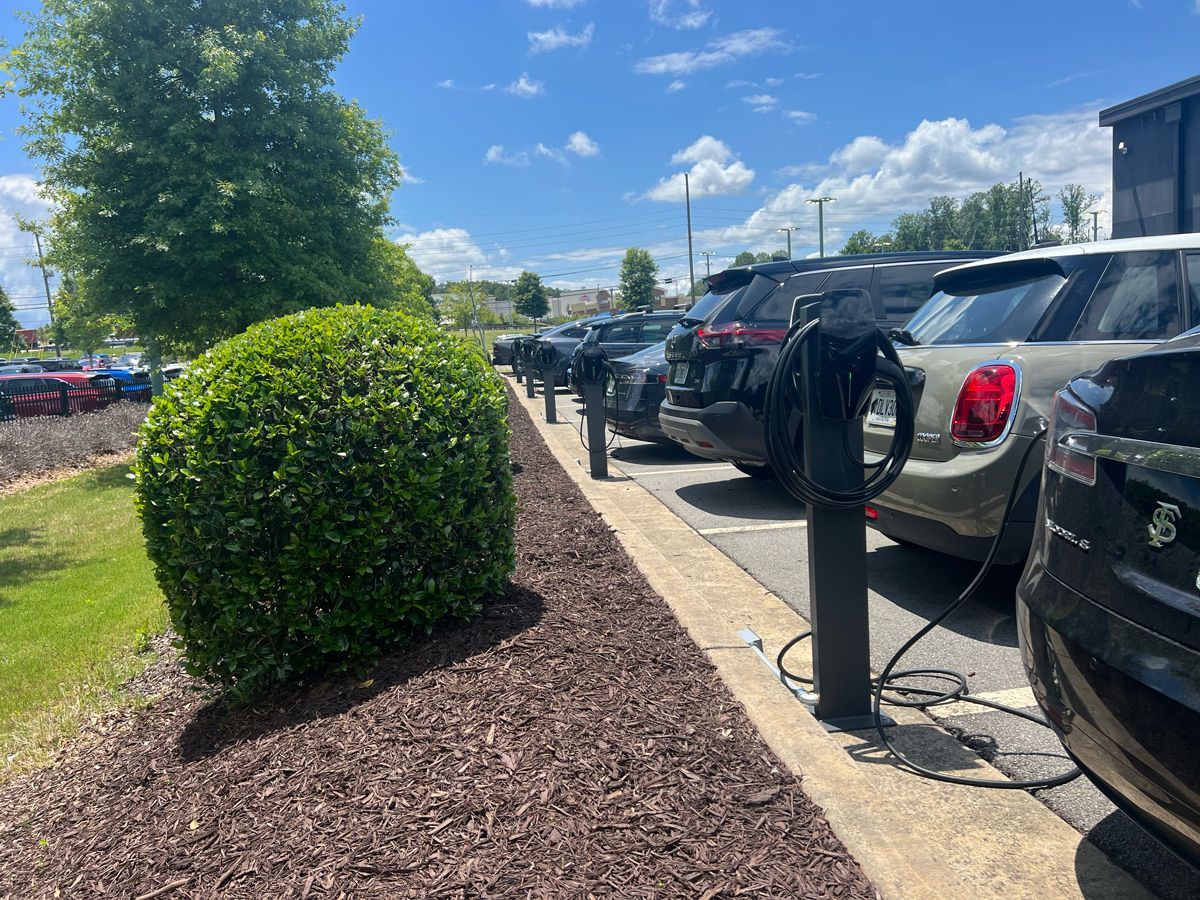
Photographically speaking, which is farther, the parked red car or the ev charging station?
the parked red car

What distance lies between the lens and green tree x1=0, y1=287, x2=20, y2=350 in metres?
75.0

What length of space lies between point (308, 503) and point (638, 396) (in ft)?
22.2

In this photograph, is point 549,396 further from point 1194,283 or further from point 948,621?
point 1194,283

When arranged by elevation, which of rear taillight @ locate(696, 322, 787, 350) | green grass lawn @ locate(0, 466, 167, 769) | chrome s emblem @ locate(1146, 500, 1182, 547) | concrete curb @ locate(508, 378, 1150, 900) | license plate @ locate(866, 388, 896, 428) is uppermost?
rear taillight @ locate(696, 322, 787, 350)

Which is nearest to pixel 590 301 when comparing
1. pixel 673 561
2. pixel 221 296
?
pixel 221 296

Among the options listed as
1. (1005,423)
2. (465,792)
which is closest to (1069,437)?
(465,792)

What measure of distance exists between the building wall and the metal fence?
2067 centimetres

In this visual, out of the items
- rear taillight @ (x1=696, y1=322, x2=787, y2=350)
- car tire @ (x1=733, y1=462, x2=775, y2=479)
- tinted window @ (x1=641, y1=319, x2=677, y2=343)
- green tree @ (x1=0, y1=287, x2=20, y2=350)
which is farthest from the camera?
green tree @ (x1=0, y1=287, x2=20, y2=350)

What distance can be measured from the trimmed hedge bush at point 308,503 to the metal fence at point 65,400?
1765 cm

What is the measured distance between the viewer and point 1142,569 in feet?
5.59

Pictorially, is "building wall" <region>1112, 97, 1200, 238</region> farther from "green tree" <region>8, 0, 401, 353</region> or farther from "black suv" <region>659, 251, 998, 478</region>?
"green tree" <region>8, 0, 401, 353</region>

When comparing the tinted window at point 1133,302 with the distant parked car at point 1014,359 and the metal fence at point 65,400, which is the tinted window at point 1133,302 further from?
the metal fence at point 65,400

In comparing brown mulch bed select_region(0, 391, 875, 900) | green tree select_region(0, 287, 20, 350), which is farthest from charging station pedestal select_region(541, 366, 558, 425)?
green tree select_region(0, 287, 20, 350)

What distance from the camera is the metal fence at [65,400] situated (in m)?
A: 18.6
